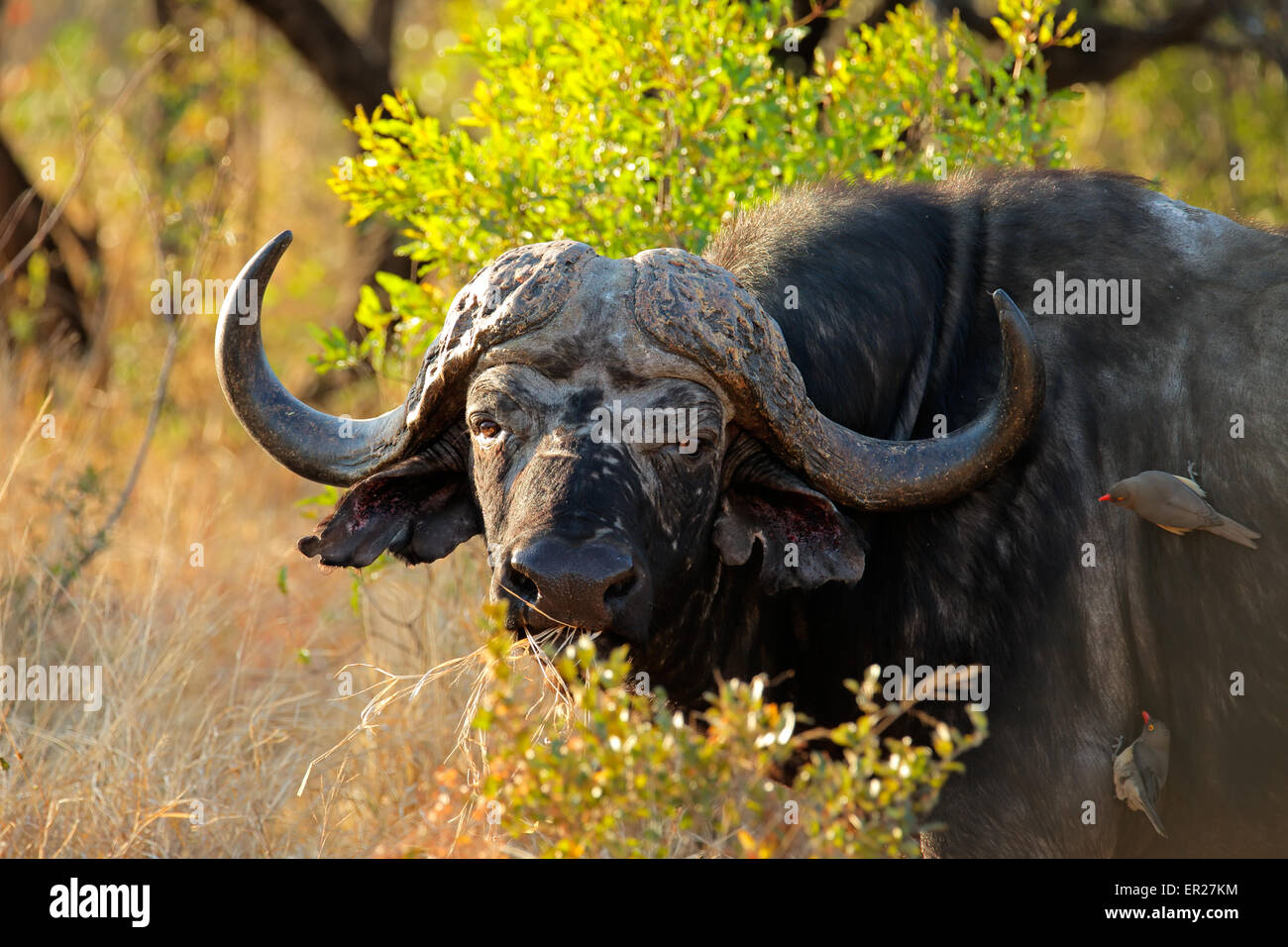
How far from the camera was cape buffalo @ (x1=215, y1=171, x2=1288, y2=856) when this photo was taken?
12.7 ft

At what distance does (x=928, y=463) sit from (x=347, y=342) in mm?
3754

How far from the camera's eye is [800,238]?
4.49 metres

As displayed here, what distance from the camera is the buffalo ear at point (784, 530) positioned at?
3.98m

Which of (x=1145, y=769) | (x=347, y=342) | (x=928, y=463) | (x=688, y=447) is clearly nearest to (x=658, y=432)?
(x=688, y=447)

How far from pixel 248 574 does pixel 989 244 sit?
452cm

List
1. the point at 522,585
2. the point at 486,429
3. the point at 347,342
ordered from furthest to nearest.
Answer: the point at 347,342, the point at 486,429, the point at 522,585

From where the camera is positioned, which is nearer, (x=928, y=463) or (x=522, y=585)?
(x=522, y=585)

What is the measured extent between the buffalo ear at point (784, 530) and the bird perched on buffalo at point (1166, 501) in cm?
70

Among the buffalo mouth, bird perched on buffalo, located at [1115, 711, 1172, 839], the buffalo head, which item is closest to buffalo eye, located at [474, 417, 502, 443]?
the buffalo head

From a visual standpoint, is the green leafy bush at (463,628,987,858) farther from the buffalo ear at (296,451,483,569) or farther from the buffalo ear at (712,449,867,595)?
the buffalo ear at (296,451,483,569)

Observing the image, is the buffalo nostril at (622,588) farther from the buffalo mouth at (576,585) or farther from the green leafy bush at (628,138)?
the green leafy bush at (628,138)

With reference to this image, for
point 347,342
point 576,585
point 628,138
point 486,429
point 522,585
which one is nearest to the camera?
point 576,585

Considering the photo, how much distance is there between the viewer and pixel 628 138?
18.0 feet

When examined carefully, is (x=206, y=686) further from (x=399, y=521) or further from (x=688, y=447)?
(x=688, y=447)
